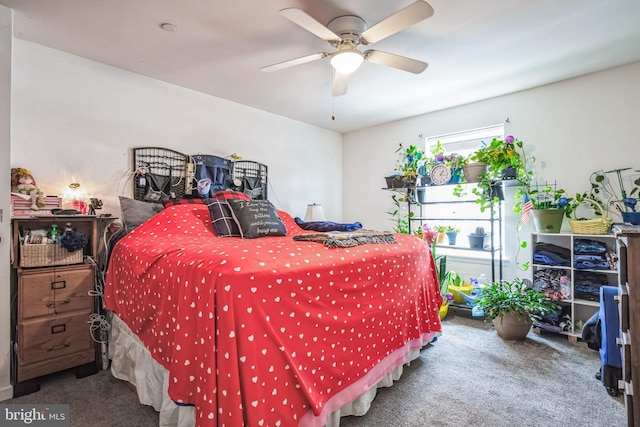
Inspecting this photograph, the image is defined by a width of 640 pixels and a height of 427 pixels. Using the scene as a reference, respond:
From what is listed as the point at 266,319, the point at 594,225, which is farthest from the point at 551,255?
the point at 266,319

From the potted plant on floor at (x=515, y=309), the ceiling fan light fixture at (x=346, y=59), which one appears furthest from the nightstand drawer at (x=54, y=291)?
the potted plant on floor at (x=515, y=309)

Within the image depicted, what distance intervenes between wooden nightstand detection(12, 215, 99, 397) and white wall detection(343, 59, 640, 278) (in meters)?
3.81

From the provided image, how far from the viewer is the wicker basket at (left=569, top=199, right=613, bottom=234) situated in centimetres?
261

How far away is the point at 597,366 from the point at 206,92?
414cm

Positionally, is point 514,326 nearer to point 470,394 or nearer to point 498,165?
point 470,394

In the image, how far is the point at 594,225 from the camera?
2.64 meters

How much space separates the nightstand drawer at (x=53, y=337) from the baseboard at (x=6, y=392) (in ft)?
0.53

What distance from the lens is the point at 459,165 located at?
350cm

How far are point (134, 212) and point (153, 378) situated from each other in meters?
1.34

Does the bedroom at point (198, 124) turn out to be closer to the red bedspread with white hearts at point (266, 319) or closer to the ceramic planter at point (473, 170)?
the ceramic planter at point (473, 170)

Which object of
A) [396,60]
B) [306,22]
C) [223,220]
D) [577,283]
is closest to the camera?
[306,22]

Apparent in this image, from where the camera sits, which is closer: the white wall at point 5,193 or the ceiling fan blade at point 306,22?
the ceiling fan blade at point 306,22

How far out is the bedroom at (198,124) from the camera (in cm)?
236

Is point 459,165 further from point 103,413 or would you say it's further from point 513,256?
point 103,413
